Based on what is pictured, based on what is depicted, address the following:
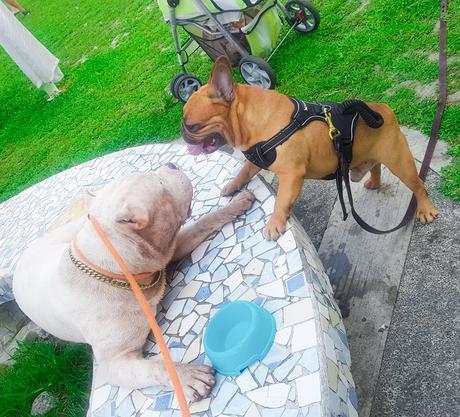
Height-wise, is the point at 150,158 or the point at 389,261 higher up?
the point at 150,158

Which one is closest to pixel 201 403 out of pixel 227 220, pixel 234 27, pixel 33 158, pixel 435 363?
pixel 227 220

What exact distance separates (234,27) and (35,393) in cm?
375

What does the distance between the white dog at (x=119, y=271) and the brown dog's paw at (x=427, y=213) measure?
1448 mm

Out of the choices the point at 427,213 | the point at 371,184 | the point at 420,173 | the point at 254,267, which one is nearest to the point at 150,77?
the point at 371,184

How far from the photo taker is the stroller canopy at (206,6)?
4.50 meters

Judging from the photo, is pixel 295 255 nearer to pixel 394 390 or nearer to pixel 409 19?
pixel 394 390

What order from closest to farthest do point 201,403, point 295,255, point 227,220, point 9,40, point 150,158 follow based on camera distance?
point 201,403 → point 295,255 → point 227,220 → point 150,158 → point 9,40

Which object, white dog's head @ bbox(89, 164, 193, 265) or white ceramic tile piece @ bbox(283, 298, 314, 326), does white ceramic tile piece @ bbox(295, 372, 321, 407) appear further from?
white dog's head @ bbox(89, 164, 193, 265)

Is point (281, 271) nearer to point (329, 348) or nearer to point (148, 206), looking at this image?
point (329, 348)

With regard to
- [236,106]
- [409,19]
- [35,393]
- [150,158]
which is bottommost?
[409,19]

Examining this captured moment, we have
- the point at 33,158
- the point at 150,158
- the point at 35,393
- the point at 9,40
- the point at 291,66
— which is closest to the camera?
the point at 35,393

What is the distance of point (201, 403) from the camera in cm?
186

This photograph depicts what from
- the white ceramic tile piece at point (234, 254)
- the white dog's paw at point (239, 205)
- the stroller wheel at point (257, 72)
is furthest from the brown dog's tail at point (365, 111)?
the stroller wheel at point (257, 72)

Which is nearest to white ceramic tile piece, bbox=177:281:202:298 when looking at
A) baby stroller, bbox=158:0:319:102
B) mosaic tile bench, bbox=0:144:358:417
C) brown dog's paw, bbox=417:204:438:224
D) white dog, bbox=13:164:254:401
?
mosaic tile bench, bbox=0:144:358:417
